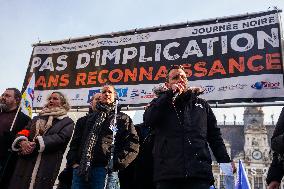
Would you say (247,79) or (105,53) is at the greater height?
(105,53)

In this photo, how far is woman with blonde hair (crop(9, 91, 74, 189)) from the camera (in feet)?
12.9

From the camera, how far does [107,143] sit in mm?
3730

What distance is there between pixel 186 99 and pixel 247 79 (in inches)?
124

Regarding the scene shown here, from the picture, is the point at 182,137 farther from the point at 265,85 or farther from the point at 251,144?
the point at 251,144

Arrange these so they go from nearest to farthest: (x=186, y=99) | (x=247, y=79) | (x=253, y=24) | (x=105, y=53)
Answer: (x=186, y=99), (x=247, y=79), (x=253, y=24), (x=105, y=53)

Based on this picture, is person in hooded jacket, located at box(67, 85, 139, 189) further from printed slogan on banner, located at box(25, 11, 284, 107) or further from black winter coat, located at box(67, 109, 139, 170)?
printed slogan on banner, located at box(25, 11, 284, 107)

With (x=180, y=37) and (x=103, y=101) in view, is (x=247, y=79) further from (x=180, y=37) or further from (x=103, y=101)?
(x=103, y=101)

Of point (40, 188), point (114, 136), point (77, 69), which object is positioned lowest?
point (40, 188)

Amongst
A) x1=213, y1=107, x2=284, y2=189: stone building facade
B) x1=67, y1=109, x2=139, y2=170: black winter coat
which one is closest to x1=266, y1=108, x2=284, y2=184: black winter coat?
x1=67, y1=109, x2=139, y2=170: black winter coat

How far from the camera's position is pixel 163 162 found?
2.95 m

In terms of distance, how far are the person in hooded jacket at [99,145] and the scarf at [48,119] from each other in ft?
1.35

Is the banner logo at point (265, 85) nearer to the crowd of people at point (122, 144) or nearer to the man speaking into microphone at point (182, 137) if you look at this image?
the crowd of people at point (122, 144)

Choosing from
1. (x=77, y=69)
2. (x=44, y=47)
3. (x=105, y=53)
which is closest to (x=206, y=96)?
(x=105, y=53)

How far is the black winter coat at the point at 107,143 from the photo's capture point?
3613mm
